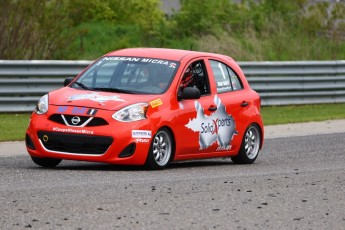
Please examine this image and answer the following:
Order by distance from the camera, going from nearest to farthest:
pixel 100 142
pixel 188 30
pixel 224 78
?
1. pixel 100 142
2. pixel 224 78
3. pixel 188 30

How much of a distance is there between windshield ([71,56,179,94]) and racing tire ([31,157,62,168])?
92 cm

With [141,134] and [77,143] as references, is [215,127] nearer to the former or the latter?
[141,134]

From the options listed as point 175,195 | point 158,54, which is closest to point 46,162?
point 158,54

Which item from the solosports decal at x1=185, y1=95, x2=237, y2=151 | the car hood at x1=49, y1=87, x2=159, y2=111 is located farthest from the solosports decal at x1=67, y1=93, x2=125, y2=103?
the solosports decal at x1=185, y1=95, x2=237, y2=151

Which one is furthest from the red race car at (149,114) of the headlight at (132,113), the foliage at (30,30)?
the foliage at (30,30)

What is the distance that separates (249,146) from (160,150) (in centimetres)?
226

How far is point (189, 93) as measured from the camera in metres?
14.0

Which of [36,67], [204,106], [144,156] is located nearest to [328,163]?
[204,106]

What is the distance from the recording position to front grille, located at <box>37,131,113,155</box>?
43.1 feet

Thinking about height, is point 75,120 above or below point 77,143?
above

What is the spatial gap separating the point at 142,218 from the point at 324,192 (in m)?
2.77

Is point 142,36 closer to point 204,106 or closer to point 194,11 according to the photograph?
point 194,11

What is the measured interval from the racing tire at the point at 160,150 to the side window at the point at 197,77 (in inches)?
41.0

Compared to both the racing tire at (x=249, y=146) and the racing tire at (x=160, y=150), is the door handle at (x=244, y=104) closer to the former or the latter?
the racing tire at (x=249, y=146)
